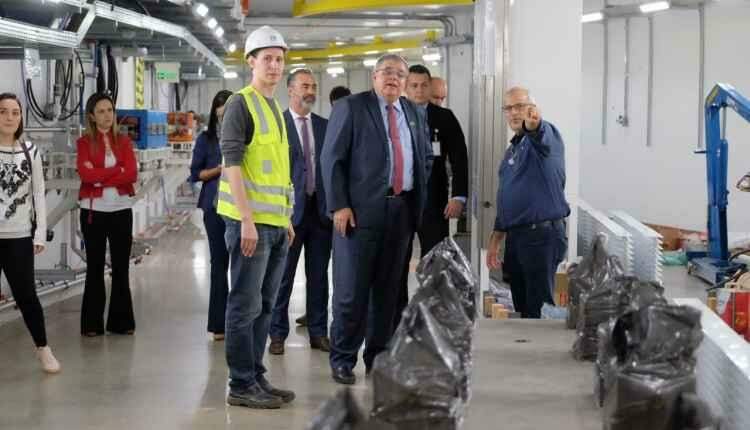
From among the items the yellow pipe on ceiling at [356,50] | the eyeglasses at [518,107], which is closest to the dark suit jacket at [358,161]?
the eyeglasses at [518,107]

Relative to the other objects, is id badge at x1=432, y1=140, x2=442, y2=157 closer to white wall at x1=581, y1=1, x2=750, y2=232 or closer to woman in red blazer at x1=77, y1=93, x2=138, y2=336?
woman in red blazer at x1=77, y1=93, x2=138, y2=336

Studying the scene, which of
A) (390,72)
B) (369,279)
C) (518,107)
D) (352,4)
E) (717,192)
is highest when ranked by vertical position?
(352,4)

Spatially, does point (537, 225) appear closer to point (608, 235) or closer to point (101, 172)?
point (608, 235)

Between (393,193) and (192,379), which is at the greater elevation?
(393,193)

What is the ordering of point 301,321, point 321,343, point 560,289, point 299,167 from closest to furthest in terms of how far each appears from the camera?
point 299,167 < point 560,289 < point 321,343 < point 301,321

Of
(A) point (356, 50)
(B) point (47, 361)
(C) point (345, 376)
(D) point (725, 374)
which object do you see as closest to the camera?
(D) point (725, 374)

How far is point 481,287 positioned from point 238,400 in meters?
2.43

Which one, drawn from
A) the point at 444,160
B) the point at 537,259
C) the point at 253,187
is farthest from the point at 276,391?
the point at 444,160

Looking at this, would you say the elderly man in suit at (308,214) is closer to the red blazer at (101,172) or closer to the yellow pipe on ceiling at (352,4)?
the red blazer at (101,172)

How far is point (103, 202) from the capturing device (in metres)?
6.02

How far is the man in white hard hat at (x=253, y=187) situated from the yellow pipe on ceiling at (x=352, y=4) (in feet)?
18.6

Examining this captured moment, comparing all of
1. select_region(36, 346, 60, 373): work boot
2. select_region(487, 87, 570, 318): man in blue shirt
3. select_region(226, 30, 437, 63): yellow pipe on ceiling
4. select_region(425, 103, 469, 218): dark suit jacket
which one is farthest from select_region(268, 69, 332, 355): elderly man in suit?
select_region(226, 30, 437, 63): yellow pipe on ceiling

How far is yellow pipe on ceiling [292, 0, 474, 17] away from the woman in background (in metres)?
4.20

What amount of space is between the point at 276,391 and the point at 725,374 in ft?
7.61
